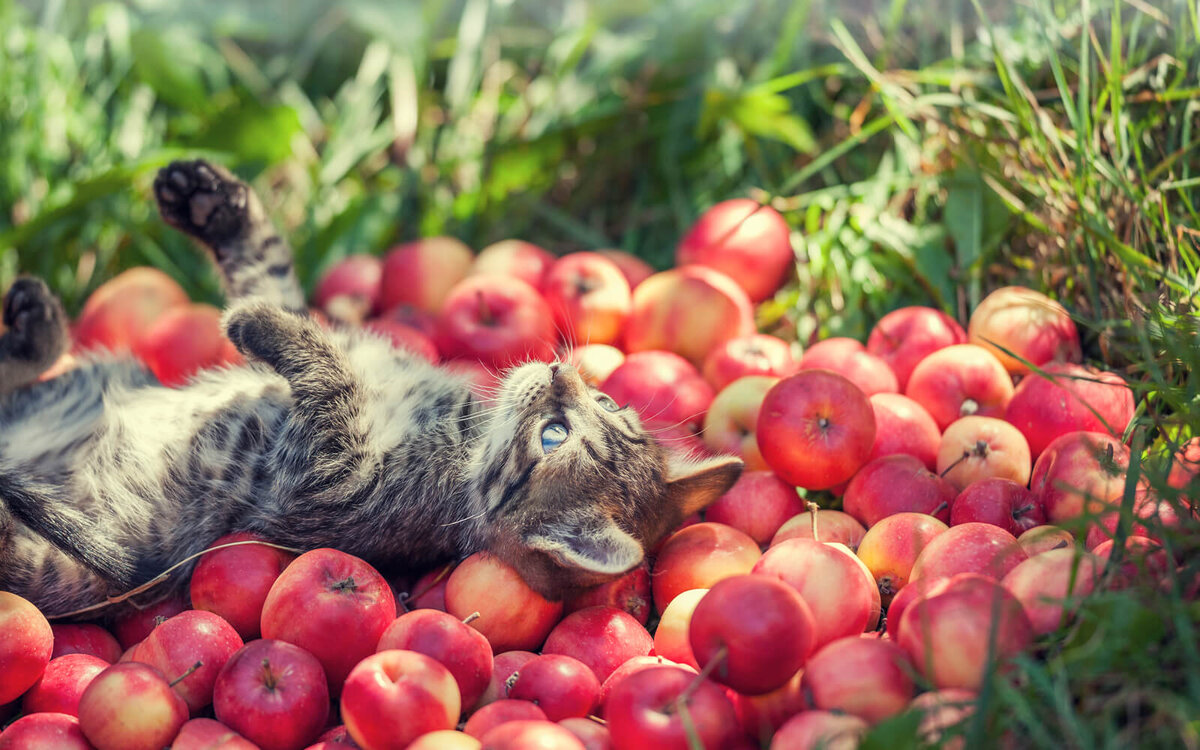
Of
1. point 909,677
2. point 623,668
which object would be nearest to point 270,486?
point 623,668

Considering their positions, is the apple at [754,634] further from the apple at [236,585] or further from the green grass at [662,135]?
the green grass at [662,135]

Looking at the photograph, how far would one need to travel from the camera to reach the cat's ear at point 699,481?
→ 3146 millimetres

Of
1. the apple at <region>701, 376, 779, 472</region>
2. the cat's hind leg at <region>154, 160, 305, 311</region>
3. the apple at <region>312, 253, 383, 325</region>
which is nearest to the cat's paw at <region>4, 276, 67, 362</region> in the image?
the cat's hind leg at <region>154, 160, 305, 311</region>

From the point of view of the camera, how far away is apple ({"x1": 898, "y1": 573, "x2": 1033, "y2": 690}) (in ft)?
6.57

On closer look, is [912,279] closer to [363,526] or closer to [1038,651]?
[1038,651]

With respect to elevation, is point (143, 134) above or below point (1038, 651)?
above

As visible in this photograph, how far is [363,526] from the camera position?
3.15m

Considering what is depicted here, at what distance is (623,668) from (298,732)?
90cm

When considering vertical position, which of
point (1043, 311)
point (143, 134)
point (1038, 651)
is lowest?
point (1038, 651)

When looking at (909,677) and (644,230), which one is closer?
(909,677)

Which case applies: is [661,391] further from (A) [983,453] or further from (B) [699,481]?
(A) [983,453]

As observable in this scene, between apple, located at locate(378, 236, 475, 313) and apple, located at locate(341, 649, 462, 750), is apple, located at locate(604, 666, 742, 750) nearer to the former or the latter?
apple, located at locate(341, 649, 462, 750)

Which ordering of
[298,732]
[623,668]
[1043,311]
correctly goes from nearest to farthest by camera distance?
1. [298,732]
2. [623,668]
3. [1043,311]

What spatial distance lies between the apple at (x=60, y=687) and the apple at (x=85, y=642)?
180mm
